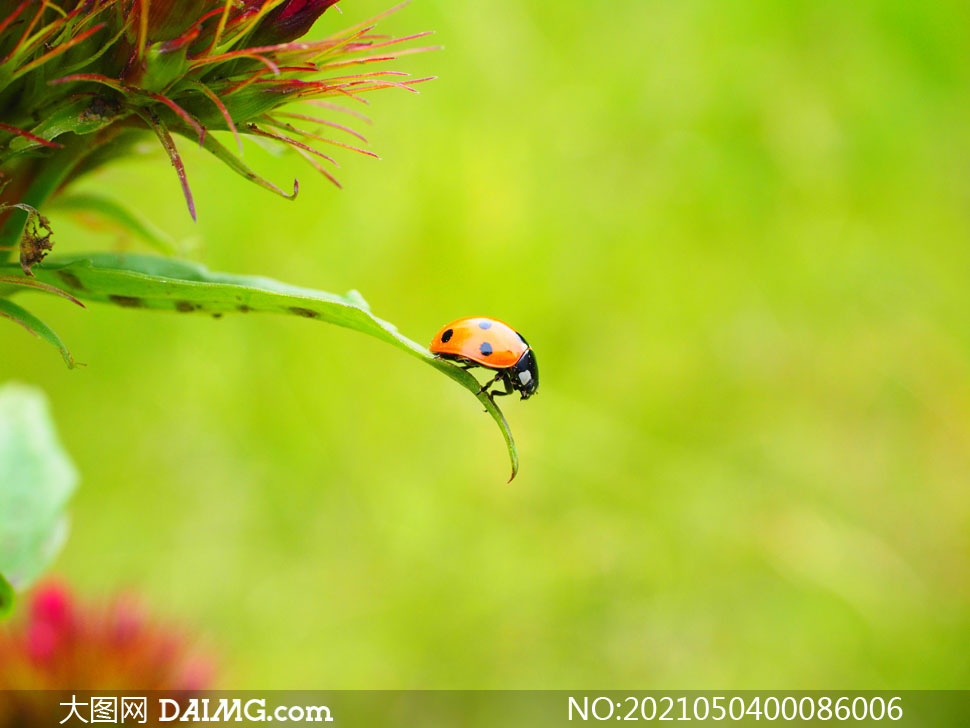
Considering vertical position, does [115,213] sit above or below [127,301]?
above

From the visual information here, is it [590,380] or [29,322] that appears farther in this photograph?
[590,380]

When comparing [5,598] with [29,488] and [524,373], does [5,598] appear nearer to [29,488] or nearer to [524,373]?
[29,488]

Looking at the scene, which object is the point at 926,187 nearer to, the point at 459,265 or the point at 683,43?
the point at 683,43

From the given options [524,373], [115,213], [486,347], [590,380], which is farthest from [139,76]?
[590,380]

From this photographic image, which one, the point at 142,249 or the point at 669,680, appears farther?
the point at 669,680

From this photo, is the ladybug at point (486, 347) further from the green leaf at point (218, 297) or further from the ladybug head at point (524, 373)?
the green leaf at point (218, 297)

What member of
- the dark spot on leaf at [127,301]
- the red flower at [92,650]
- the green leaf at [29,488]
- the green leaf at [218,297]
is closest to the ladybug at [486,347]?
the green leaf at [218,297]

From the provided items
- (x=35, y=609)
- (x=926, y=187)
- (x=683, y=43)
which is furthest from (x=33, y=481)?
(x=926, y=187)
